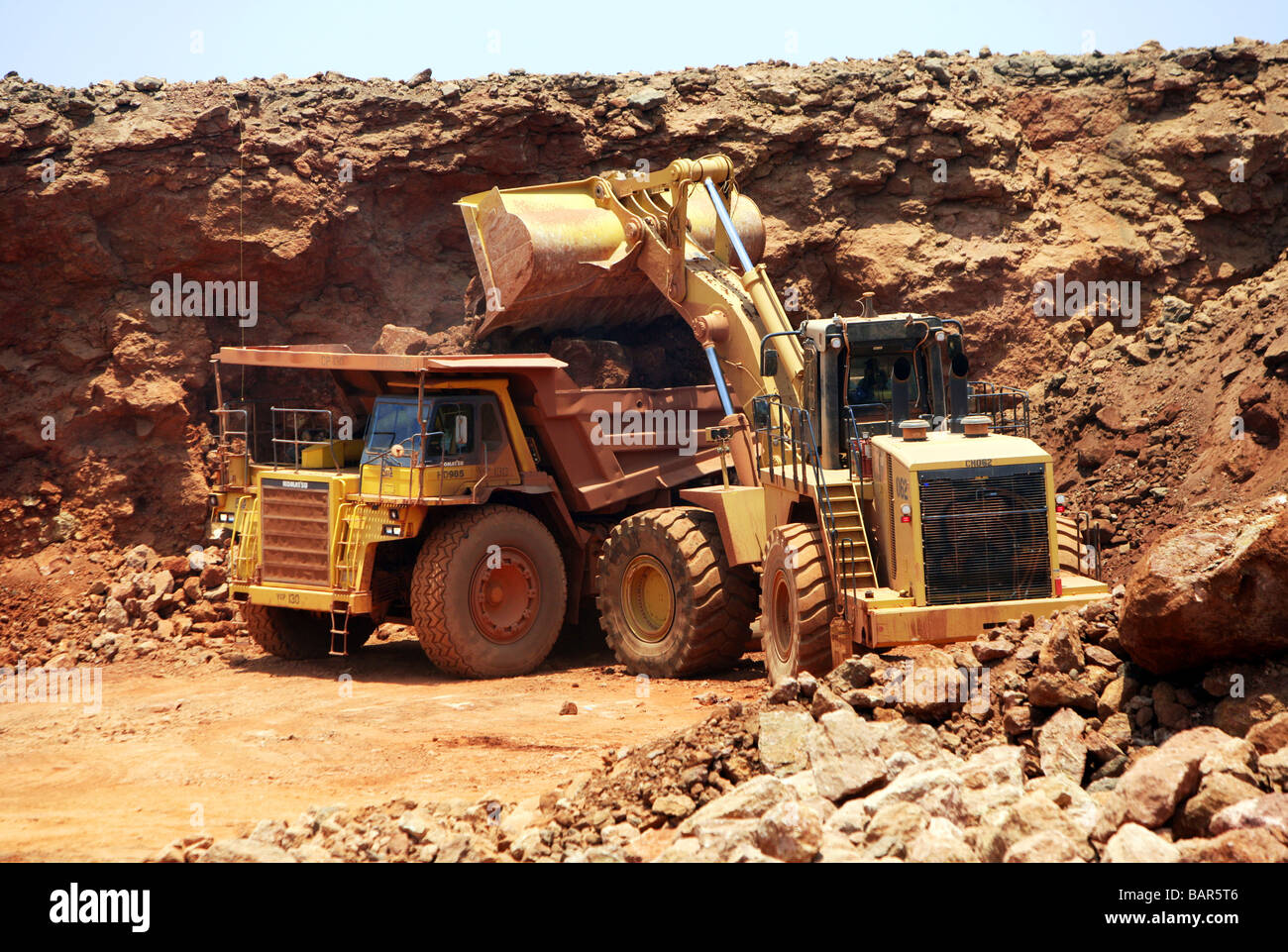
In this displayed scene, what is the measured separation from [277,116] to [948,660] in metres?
12.8

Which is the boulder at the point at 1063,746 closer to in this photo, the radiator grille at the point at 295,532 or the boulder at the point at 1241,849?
the boulder at the point at 1241,849

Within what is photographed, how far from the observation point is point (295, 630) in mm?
13047

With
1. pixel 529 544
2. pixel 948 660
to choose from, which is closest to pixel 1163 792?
pixel 948 660

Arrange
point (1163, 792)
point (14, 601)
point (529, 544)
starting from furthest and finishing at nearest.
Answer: point (14, 601), point (529, 544), point (1163, 792)

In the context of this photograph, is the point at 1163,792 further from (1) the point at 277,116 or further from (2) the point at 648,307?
(1) the point at 277,116

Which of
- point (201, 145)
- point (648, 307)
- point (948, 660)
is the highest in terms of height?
point (201, 145)

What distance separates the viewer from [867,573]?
29.7 feet

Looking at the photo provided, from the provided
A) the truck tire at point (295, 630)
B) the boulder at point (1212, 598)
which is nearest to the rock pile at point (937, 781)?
the boulder at point (1212, 598)

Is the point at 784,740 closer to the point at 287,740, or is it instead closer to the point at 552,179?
the point at 287,740

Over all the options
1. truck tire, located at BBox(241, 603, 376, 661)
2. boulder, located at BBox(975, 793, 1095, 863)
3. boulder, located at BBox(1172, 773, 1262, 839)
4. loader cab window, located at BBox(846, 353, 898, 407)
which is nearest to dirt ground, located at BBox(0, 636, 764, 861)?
truck tire, located at BBox(241, 603, 376, 661)

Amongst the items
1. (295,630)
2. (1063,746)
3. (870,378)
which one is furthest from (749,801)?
(295,630)

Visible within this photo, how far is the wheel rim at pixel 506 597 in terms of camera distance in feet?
38.9

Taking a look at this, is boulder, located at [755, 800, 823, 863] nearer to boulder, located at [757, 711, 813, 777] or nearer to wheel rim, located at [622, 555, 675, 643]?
boulder, located at [757, 711, 813, 777]

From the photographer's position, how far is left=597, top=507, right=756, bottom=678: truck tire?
36.2ft
